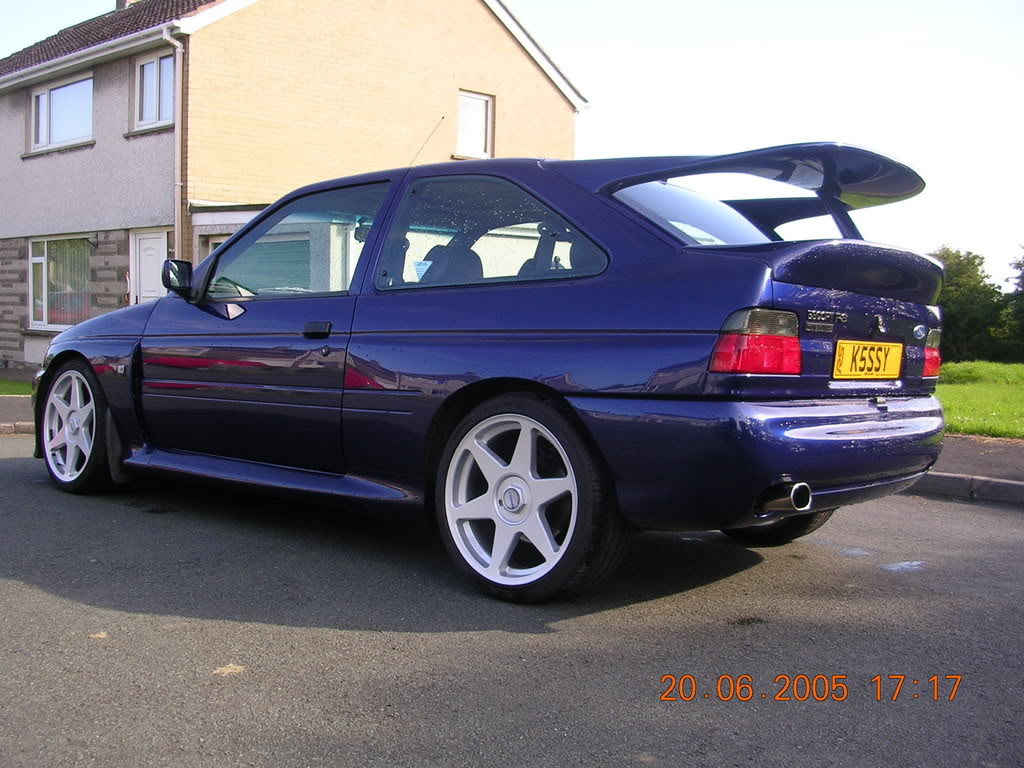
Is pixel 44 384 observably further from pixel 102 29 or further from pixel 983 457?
pixel 102 29

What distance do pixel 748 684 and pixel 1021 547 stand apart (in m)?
2.76

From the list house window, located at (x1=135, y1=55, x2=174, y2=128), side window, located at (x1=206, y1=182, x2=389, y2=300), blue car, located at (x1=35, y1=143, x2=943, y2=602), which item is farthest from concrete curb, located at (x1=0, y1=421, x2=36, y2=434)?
house window, located at (x1=135, y1=55, x2=174, y2=128)

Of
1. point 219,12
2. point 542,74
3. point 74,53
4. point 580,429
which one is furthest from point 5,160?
point 580,429

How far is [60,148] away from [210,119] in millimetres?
4323

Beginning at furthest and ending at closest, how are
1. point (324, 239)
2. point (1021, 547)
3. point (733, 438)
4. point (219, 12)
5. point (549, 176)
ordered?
point (219, 12)
point (1021, 547)
point (324, 239)
point (549, 176)
point (733, 438)

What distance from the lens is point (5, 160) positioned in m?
21.6

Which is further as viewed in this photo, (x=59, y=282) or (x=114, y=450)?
(x=59, y=282)

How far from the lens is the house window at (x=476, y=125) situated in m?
21.5

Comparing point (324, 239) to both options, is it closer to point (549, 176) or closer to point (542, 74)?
point (549, 176)

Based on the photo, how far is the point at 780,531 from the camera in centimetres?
473

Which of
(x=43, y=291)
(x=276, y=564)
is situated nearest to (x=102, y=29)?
(x=43, y=291)

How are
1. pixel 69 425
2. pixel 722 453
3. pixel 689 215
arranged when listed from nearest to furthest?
pixel 722 453
pixel 689 215
pixel 69 425

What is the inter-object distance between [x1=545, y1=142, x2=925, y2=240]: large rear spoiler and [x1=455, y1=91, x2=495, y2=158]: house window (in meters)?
17.4
